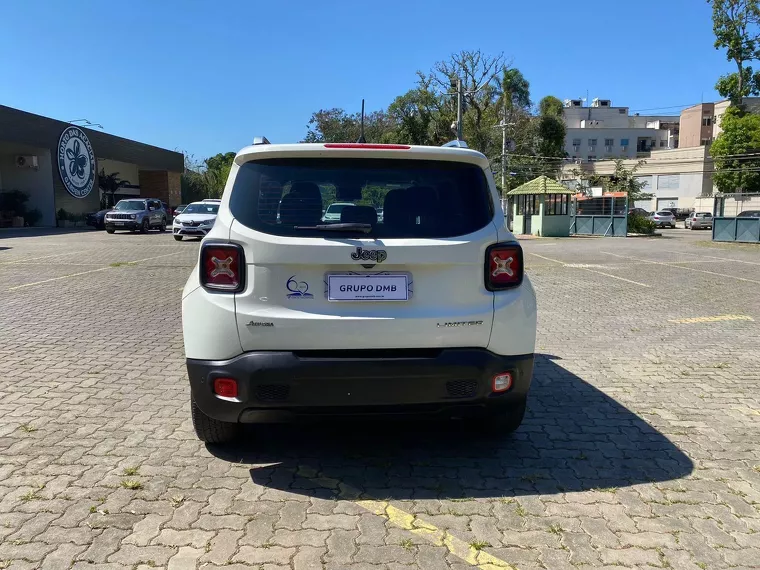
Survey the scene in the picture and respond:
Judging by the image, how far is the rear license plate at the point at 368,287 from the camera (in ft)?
10.8

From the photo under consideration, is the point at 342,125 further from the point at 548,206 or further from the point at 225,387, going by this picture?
the point at 225,387

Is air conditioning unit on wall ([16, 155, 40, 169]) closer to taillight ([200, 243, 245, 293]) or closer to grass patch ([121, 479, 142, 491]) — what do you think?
grass patch ([121, 479, 142, 491])

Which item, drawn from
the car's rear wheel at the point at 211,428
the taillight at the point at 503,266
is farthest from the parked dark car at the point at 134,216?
the taillight at the point at 503,266

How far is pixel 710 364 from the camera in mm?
6211

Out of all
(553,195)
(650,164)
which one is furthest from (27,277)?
(650,164)

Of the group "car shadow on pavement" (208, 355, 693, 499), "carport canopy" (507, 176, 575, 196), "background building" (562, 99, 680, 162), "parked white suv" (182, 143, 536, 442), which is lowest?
"car shadow on pavement" (208, 355, 693, 499)

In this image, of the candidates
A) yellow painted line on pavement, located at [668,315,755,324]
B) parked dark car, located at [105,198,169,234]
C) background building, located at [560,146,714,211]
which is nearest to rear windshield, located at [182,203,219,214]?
parked dark car, located at [105,198,169,234]

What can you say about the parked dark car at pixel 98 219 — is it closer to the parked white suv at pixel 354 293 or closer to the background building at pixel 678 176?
the parked white suv at pixel 354 293

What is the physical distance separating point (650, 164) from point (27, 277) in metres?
69.8

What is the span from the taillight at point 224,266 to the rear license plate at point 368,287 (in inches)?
18.6

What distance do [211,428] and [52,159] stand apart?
38.1 m

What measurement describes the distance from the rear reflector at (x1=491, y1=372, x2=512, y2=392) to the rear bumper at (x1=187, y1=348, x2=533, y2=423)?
0.11ft

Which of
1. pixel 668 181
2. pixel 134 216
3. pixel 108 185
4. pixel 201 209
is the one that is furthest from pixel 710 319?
pixel 668 181

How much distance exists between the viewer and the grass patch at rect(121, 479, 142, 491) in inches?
134
